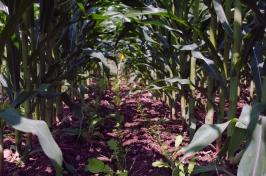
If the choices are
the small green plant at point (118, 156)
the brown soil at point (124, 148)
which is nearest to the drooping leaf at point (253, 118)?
the brown soil at point (124, 148)

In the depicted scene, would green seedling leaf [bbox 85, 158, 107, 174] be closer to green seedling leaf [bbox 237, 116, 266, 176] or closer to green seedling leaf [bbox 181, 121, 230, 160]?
green seedling leaf [bbox 181, 121, 230, 160]

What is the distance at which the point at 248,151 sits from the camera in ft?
2.88

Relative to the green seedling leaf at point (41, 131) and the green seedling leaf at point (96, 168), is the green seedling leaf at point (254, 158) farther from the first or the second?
the green seedling leaf at point (96, 168)

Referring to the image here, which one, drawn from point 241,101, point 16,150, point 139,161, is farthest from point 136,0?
point 241,101

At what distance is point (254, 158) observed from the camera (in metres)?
0.86

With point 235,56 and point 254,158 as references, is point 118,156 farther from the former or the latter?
point 254,158

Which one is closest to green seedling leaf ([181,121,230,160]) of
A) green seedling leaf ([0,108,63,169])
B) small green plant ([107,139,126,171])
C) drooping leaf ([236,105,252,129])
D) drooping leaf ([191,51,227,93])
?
drooping leaf ([236,105,252,129])

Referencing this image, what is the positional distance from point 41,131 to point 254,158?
518mm

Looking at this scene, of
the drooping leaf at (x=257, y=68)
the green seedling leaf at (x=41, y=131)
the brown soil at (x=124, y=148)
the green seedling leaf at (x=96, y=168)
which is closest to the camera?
the green seedling leaf at (x=41, y=131)

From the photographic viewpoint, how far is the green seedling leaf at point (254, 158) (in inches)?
33.4

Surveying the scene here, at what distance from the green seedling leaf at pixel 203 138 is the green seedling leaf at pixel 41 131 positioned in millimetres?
342

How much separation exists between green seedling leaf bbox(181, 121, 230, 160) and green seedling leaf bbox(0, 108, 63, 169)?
0.34 meters

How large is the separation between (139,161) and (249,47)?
0.73m

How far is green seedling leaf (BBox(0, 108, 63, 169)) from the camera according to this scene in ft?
2.58
